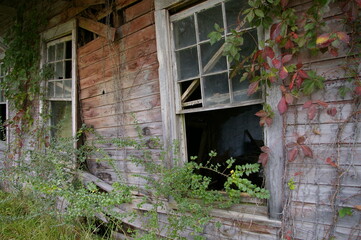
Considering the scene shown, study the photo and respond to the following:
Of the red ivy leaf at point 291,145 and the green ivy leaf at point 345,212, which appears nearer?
the green ivy leaf at point 345,212

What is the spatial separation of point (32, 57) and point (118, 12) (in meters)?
2.22

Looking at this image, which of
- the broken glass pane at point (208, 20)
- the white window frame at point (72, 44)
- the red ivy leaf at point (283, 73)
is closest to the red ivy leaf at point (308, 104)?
the red ivy leaf at point (283, 73)

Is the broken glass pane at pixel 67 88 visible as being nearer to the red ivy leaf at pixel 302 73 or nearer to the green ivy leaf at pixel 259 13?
the green ivy leaf at pixel 259 13

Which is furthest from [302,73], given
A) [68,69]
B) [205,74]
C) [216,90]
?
[68,69]

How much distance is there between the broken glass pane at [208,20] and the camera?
245 centimetres

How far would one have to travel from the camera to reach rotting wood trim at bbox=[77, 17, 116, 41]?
10.8ft

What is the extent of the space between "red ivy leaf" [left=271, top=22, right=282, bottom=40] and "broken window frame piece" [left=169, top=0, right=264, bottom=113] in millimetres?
311

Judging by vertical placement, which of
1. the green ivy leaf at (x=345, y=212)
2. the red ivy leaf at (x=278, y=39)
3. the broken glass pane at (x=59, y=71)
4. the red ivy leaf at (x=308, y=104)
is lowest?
the green ivy leaf at (x=345, y=212)

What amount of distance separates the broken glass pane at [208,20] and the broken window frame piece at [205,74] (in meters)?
0.02

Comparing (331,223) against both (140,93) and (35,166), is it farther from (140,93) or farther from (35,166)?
(35,166)

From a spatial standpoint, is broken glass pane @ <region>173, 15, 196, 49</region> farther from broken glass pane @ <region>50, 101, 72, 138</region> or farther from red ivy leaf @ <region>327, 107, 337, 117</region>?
broken glass pane @ <region>50, 101, 72, 138</region>

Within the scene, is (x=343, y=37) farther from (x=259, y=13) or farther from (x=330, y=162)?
(x=330, y=162)

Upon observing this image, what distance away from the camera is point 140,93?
3098mm

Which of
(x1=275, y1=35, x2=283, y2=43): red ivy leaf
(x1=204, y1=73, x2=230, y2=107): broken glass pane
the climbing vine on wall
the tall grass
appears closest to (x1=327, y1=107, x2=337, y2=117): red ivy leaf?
the climbing vine on wall
